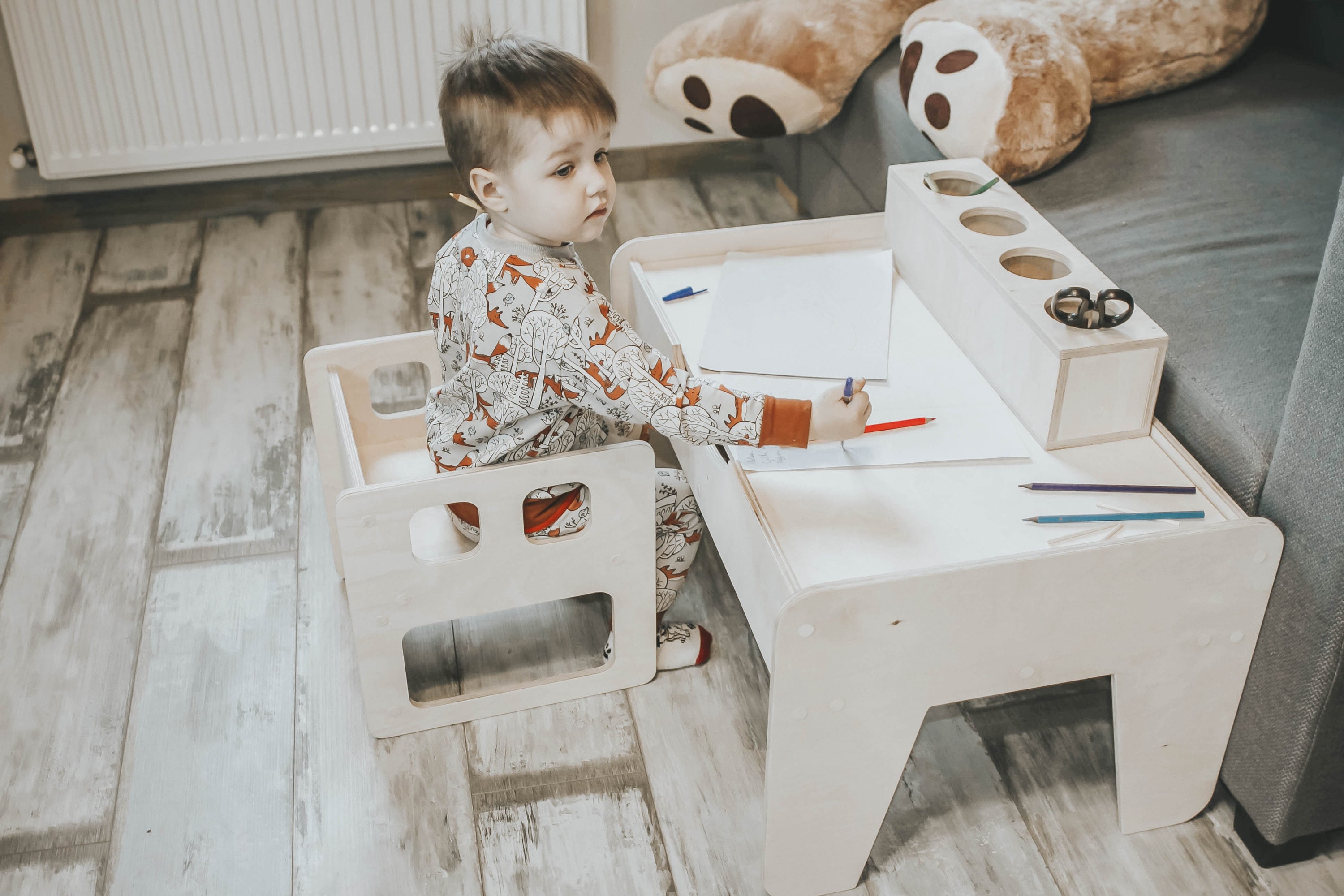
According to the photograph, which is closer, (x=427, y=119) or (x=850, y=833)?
(x=850, y=833)

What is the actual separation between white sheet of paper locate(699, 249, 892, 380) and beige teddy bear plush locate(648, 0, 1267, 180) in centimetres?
30

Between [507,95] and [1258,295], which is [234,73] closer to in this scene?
[507,95]

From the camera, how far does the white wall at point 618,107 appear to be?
7.30 ft

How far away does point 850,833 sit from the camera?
3.28 ft

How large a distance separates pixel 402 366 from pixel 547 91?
953mm

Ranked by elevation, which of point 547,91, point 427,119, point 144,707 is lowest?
point 144,707

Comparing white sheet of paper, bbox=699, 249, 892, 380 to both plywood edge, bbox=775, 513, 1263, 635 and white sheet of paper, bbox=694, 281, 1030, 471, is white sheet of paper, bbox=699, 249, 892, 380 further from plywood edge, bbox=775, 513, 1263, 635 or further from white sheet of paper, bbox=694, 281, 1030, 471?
plywood edge, bbox=775, 513, 1263, 635

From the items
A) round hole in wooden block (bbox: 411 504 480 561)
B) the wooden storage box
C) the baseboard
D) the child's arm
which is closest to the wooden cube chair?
round hole in wooden block (bbox: 411 504 480 561)

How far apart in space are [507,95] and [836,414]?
0.38 meters

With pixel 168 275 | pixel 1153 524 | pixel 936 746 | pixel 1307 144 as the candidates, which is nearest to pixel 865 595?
pixel 1153 524

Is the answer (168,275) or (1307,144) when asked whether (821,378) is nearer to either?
(1307,144)

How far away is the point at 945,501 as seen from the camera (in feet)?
3.13

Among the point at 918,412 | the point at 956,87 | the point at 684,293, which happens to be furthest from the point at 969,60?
the point at 918,412

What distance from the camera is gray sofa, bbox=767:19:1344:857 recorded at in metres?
0.89
